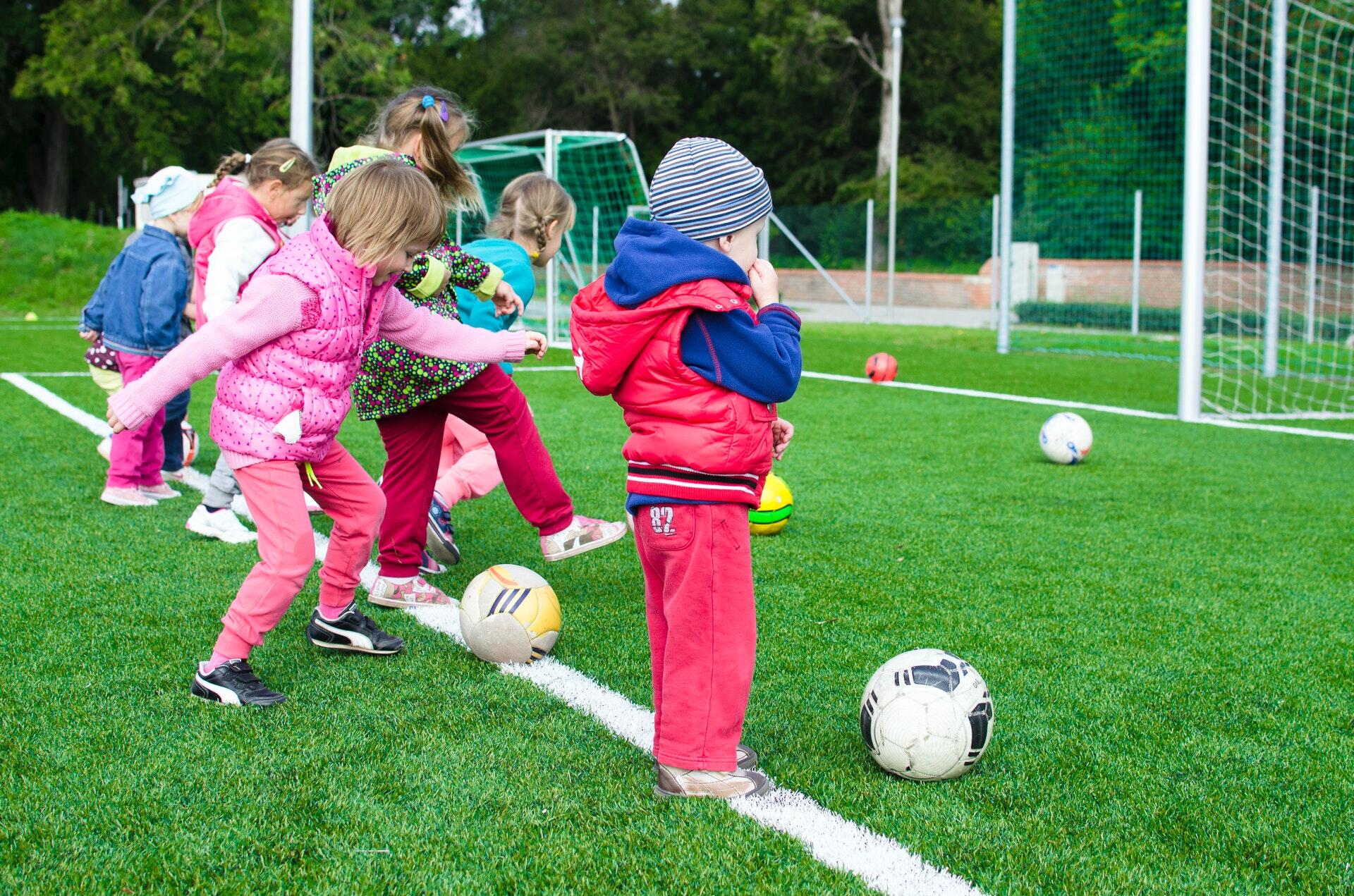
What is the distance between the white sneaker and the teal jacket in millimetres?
1431

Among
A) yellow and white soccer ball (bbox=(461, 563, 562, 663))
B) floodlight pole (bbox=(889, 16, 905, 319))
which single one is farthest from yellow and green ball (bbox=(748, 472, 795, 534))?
floodlight pole (bbox=(889, 16, 905, 319))

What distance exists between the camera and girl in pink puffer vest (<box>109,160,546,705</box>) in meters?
3.16

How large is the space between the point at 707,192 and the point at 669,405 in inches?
18.3

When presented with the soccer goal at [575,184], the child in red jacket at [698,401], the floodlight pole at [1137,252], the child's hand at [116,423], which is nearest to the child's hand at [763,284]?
the child in red jacket at [698,401]

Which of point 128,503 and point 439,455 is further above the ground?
point 439,455

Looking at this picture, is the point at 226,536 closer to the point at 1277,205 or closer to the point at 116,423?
the point at 116,423

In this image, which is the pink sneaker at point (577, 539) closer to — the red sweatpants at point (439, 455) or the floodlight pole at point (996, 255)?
the red sweatpants at point (439, 455)

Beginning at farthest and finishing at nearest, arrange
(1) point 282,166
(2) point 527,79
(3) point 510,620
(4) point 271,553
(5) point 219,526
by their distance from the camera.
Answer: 1. (2) point 527,79
2. (5) point 219,526
3. (1) point 282,166
4. (3) point 510,620
5. (4) point 271,553

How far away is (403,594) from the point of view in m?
4.31

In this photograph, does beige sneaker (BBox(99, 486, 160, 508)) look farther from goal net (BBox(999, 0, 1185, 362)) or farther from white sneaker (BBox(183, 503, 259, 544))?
goal net (BBox(999, 0, 1185, 362))

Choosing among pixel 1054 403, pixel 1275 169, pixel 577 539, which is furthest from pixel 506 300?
pixel 1275 169

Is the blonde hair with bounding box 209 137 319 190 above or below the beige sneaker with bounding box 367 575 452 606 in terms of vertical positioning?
above

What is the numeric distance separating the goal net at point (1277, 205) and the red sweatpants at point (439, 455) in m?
6.78

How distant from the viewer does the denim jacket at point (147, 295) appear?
19.3 ft
